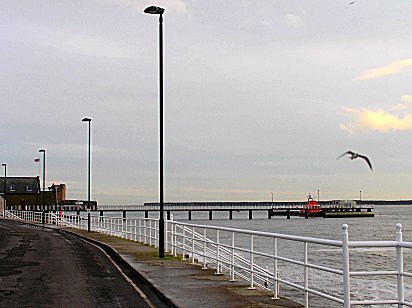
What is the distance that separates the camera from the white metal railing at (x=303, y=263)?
382 inches

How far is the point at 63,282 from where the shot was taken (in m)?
16.6

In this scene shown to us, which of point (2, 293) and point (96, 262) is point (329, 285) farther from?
point (2, 293)

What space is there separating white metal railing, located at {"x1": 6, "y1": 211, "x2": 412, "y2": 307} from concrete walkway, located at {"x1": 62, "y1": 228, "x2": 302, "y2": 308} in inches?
14.8

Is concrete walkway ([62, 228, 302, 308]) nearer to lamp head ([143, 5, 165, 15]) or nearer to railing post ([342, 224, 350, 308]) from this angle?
railing post ([342, 224, 350, 308])

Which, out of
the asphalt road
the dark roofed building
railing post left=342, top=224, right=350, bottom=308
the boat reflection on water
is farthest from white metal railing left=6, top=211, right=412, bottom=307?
the boat reflection on water

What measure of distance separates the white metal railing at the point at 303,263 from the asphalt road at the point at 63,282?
7.89 ft

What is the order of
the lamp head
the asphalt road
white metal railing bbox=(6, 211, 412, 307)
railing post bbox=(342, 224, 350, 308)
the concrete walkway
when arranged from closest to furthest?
railing post bbox=(342, 224, 350, 308) < white metal railing bbox=(6, 211, 412, 307) < the concrete walkway < the asphalt road < the lamp head

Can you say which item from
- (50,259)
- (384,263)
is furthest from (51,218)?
(50,259)

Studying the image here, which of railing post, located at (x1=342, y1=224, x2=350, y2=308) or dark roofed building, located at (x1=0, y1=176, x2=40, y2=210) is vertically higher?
dark roofed building, located at (x1=0, y1=176, x2=40, y2=210)

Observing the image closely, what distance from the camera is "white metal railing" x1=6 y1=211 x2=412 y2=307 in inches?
382

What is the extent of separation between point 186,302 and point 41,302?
283 cm

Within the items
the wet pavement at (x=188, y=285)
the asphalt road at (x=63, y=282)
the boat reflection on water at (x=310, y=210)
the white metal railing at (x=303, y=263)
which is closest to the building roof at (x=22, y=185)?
the boat reflection on water at (x=310, y=210)

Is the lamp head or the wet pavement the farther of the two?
the lamp head

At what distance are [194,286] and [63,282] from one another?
138 inches
